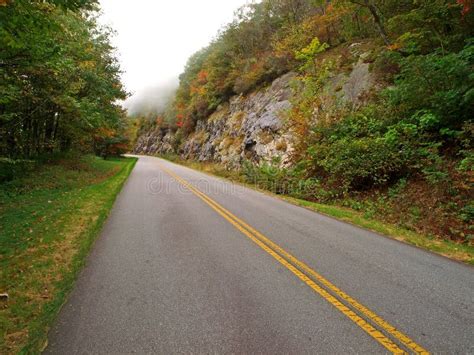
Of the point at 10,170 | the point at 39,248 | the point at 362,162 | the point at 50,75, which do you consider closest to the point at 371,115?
the point at 362,162

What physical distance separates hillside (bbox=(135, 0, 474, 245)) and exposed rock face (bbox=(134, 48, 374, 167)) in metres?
0.11

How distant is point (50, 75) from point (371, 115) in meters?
14.4

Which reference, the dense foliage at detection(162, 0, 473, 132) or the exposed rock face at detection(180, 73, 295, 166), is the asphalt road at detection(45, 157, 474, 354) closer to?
the dense foliage at detection(162, 0, 473, 132)

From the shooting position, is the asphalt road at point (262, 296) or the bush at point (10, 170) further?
the bush at point (10, 170)

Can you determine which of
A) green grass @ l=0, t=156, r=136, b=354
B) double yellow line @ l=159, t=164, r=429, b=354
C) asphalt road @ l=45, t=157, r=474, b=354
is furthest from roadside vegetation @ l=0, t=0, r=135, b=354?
double yellow line @ l=159, t=164, r=429, b=354

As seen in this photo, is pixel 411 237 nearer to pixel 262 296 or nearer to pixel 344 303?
pixel 344 303

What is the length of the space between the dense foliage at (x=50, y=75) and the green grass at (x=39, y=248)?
11.4ft

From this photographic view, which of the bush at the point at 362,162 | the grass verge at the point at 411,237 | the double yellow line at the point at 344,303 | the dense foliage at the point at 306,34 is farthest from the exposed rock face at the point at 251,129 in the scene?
the double yellow line at the point at 344,303

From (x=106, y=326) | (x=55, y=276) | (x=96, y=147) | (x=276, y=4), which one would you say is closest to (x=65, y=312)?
(x=106, y=326)

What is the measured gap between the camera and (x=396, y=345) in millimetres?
2883

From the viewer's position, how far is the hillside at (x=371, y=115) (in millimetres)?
9031

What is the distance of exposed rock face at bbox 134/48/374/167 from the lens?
55.2ft

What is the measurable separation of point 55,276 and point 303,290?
12.6ft

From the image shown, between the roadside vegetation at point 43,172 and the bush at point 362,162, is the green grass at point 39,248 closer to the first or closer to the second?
the roadside vegetation at point 43,172
